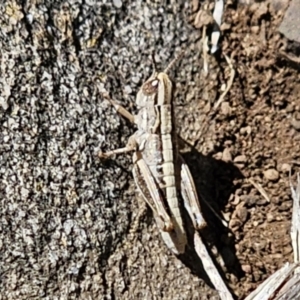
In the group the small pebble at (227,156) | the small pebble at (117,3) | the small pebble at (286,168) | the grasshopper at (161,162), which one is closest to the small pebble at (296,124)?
the small pebble at (286,168)

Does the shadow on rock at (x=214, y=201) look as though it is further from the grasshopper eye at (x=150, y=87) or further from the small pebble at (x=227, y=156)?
the grasshopper eye at (x=150, y=87)

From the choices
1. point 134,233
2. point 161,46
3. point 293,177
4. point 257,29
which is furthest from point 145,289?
point 257,29

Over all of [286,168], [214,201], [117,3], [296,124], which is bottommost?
[214,201]

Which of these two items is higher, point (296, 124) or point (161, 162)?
point (296, 124)

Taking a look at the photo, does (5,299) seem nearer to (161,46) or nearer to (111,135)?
(111,135)

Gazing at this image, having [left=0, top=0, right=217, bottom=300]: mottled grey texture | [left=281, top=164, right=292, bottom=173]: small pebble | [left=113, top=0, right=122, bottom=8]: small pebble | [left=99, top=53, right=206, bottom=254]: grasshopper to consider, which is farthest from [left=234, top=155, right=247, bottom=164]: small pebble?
[left=113, top=0, right=122, bottom=8]: small pebble

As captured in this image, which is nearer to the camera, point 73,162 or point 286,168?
point 73,162

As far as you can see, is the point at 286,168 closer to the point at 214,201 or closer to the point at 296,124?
the point at 296,124

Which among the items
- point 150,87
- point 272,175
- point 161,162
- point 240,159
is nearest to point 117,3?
point 150,87
